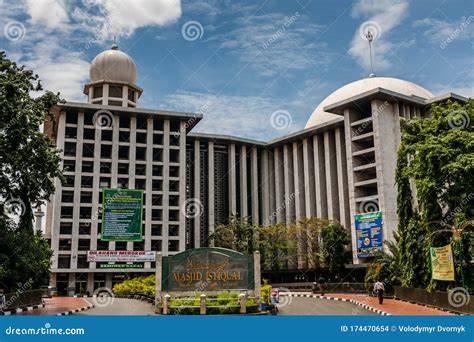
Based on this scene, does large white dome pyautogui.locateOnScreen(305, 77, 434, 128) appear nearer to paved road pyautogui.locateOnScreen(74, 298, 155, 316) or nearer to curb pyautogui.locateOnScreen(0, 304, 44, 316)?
paved road pyautogui.locateOnScreen(74, 298, 155, 316)

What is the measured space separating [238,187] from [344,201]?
14832 millimetres

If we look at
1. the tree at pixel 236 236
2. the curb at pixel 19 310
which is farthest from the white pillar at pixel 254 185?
the curb at pixel 19 310

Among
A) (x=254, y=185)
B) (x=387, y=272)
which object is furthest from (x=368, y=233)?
(x=254, y=185)

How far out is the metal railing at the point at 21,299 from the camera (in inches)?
892

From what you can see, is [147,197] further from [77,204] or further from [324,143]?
[324,143]

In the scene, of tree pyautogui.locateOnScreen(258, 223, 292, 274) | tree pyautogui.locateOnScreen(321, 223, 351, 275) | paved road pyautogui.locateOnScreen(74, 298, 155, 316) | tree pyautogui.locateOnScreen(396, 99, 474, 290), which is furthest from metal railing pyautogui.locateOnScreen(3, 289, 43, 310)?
tree pyautogui.locateOnScreen(258, 223, 292, 274)

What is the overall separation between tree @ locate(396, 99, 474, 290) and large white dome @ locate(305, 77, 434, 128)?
93.0 feet

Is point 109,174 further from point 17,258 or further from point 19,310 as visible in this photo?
point 19,310

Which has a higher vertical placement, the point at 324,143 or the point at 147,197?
the point at 324,143

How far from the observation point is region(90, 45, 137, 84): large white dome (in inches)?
2227

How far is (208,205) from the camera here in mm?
58719

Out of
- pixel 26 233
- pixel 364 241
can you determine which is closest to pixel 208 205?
pixel 364 241

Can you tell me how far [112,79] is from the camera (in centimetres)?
5678

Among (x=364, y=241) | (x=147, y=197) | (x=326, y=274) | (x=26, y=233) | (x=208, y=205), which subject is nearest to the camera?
(x=26, y=233)
